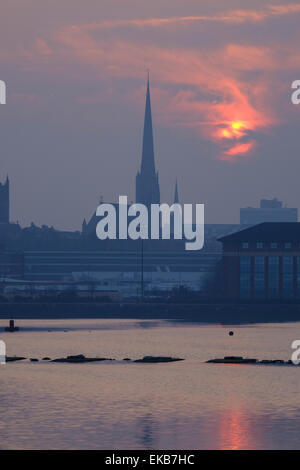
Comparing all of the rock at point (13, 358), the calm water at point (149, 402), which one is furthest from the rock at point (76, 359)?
the rock at point (13, 358)

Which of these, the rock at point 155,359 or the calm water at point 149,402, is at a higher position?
the rock at point 155,359

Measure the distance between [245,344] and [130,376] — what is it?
5060cm

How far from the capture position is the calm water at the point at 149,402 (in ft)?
213

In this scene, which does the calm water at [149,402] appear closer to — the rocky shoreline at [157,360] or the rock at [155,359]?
the rocky shoreline at [157,360]

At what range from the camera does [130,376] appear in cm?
9919

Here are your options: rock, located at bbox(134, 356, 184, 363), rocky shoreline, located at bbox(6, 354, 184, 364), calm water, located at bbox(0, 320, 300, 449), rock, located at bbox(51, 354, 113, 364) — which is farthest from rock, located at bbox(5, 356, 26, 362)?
rock, located at bbox(134, 356, 184, 363)

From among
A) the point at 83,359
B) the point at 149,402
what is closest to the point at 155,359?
the point at 83,359

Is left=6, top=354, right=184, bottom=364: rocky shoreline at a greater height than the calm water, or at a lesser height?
greater

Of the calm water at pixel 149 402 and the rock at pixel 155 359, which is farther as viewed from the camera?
the rock at pixel 155 359

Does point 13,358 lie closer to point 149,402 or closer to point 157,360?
point 157,360

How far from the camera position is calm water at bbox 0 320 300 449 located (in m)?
64.9

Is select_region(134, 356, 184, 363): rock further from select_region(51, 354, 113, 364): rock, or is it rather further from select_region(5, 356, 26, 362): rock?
select_region(5, 356, 26, 362): rock

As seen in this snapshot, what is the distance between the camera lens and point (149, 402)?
81062mm
